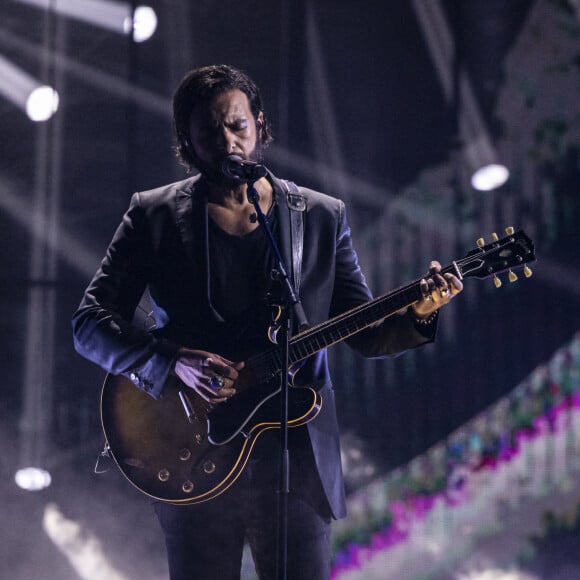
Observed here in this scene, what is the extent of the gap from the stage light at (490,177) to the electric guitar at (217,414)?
90.4 inches

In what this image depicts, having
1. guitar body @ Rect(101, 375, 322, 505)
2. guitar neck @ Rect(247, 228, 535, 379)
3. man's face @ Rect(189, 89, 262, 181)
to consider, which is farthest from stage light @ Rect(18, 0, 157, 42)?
guitar neck @ Rect(247, 228, 535, 379)

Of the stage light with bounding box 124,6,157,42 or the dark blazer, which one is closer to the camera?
the dark blazer

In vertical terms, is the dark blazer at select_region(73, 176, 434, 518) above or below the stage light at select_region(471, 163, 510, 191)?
below

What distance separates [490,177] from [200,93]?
101 inches

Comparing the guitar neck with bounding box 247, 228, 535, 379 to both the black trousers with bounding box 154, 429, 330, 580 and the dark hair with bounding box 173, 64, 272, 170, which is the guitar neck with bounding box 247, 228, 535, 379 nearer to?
the black trousers with bounding box 154, 429, 330, 580

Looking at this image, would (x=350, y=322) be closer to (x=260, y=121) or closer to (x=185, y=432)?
(x=185, y=432)

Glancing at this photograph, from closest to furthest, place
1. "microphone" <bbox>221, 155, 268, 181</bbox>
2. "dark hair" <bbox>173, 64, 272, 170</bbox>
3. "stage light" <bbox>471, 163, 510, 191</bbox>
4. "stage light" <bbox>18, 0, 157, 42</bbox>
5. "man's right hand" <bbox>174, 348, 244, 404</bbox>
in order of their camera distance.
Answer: "microphone" <bbox>221, 155, 268, 181</bbox>, "man's right hand" <bbox>174, 348, 244, 404</bbox>, "dark hair" <bbox>173, 64, 272, 170</bbox>, "stage light" <bbox>471, 163, 510, 191</bbox>, "stage light" <bbox>18, 0, 157, 42</bbox>

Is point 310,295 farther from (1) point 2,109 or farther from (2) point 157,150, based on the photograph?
(1) point 2,109

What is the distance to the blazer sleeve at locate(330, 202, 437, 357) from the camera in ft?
6.88

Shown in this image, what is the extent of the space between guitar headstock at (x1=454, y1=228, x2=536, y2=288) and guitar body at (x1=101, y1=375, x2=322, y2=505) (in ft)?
1.91

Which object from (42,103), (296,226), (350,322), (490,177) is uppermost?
(42,103)

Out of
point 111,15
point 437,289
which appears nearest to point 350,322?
point 437,289

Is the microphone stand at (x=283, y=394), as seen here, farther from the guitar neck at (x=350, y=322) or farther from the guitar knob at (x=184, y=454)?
the guitar knob at (x=184, y=454)

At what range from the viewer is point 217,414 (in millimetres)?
2074
